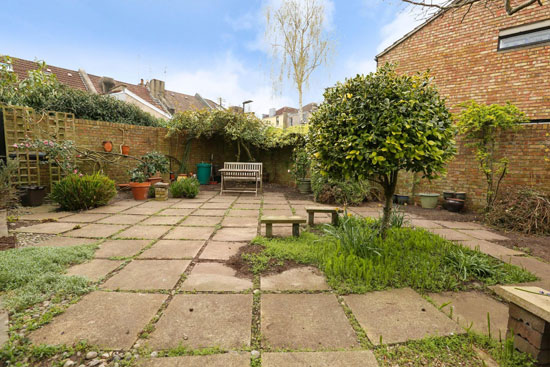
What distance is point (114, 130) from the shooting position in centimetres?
735

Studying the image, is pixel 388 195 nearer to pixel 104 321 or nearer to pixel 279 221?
pixel 279 221

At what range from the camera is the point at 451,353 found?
1283 millimetres

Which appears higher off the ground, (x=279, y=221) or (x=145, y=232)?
(x=279, y=221)

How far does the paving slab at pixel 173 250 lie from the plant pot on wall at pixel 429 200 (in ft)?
16.3

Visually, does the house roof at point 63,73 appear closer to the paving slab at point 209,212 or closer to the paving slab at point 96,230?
the paving slab at point 209,212

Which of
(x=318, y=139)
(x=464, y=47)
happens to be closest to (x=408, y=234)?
(x=318, y=139)

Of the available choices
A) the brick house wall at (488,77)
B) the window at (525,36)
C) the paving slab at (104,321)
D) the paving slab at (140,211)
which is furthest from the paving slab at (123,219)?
the window at (525,36)

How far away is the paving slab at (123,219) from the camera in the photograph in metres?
3.85

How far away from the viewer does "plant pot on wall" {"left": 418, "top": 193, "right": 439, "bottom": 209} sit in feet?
A: 18.3

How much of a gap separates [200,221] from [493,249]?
3.94m

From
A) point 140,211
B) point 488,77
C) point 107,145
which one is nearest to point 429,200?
point 488,77

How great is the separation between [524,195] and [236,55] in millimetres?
12618

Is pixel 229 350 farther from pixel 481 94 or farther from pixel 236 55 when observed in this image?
pixel 236 55

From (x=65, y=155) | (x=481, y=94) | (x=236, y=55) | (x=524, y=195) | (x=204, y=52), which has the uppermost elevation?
(x=236, y=55)
